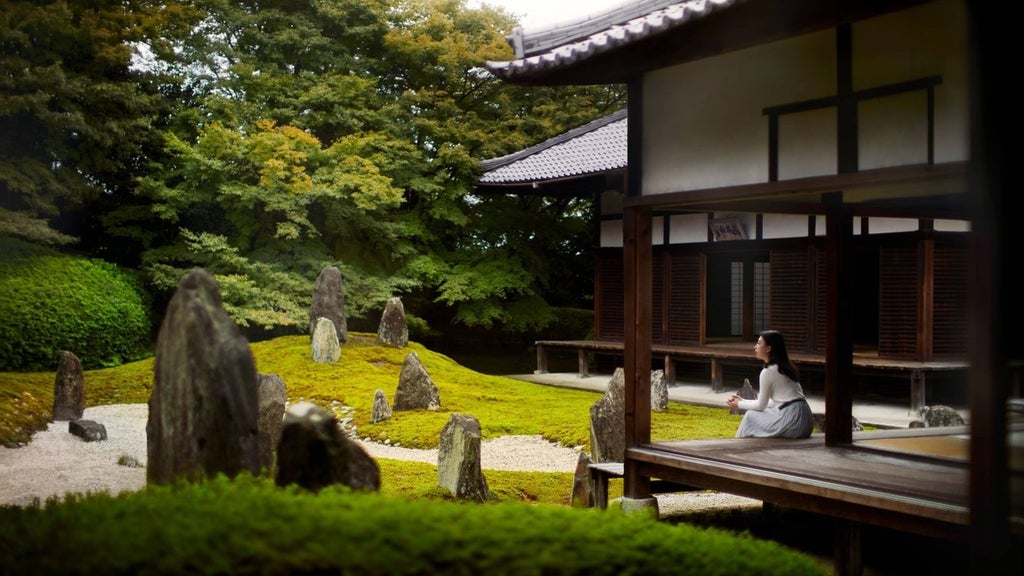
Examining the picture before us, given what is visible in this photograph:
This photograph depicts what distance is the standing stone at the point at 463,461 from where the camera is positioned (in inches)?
357

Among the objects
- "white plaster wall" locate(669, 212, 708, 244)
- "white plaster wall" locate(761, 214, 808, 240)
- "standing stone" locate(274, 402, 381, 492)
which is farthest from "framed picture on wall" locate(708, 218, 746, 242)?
"standing stone" locate(274, 402, 381, 492)

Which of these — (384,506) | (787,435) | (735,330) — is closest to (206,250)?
(735,330)

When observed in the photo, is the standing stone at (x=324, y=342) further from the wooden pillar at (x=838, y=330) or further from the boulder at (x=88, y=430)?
the wooden pillar at (x=838, y=330)

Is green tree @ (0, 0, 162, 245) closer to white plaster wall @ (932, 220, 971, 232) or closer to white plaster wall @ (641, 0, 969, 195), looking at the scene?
white plaster wall @ (641, 0, 969, 195)

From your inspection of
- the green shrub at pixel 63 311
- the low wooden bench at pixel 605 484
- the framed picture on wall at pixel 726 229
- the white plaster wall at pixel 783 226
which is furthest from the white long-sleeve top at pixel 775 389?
the green shrub at pixel 63 311

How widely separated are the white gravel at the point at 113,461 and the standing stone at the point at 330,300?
5249 millimetres

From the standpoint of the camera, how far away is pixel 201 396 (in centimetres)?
483

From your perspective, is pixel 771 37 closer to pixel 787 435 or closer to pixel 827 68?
pixel 827 68

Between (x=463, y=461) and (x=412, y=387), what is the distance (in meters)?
6.09

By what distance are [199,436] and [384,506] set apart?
5.48ft

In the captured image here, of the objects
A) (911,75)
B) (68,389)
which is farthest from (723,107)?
(68,389)

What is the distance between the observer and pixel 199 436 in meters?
4.81

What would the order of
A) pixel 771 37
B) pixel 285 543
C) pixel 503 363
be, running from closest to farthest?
pixel 285 543, pixel 771 37, pixel 503 363

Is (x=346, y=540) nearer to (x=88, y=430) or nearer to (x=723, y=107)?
(x=723, y=107)
